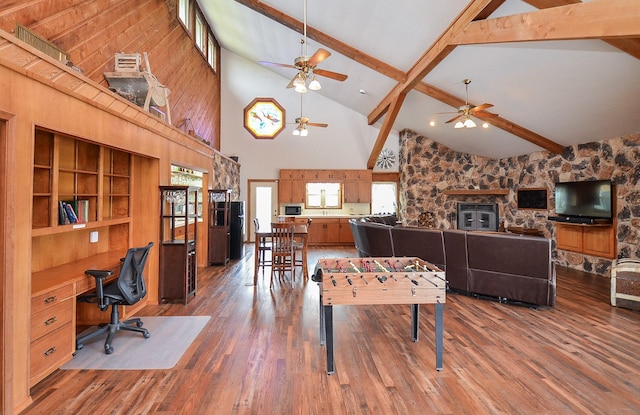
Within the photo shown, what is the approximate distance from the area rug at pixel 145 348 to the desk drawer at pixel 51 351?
0.12 meters

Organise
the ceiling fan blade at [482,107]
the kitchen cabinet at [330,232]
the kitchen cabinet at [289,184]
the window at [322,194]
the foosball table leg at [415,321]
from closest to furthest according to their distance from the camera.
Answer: the foosball table leg at [415,321], the ceiling fan blade at [482,107], the kitchen cabinet at [330,232], the kitchen cabinet at [289,184], the window at [322,194]

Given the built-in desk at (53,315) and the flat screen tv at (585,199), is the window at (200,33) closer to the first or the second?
the built-in desk at (53,315)

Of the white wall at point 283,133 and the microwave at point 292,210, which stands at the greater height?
the white wall at point 283,133

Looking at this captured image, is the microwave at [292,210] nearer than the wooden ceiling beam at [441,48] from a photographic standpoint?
No

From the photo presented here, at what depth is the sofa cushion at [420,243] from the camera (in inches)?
184

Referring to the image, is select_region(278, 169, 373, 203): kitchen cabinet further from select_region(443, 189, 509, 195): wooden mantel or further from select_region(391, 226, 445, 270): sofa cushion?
select_region(391, 226, 445, 270): sofa cushion

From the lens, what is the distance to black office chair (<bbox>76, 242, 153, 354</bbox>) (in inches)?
114

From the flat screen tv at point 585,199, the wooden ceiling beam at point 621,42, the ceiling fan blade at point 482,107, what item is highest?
the wooden ceiling beam at point 621,42

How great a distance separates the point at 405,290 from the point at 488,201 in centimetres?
754

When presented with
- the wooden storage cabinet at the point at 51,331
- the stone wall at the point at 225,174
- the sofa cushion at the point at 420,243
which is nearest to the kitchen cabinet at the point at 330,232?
the stone wall at the point at 225,174

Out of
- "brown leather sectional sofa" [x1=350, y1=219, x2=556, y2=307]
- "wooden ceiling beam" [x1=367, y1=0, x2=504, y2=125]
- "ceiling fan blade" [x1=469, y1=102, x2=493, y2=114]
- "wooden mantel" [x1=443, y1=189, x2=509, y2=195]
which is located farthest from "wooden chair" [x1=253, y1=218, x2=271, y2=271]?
"wooden mantel" [x1=443, y1=189, x2=509, y2=195]

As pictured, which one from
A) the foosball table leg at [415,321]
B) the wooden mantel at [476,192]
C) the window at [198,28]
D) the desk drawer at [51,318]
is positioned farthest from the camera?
the wooden mantel at [476,192]

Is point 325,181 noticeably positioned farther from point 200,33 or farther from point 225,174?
point 200,33

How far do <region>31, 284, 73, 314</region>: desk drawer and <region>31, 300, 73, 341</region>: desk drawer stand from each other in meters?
0.03
